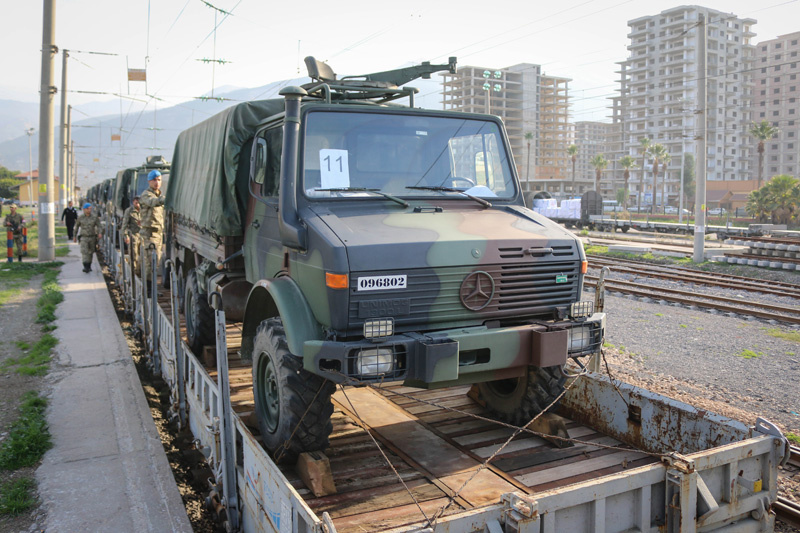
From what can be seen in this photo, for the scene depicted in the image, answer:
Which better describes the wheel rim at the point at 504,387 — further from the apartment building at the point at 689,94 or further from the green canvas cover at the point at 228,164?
the apartment building at the point at 689,94

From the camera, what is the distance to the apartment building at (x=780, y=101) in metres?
94.6

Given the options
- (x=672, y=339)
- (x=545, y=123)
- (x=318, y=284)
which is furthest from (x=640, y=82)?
(x=318, y=284)

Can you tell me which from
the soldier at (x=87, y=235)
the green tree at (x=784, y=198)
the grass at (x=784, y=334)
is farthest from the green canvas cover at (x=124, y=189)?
the green tree at (x=784, y=198)

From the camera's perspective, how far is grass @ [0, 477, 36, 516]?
496 cm

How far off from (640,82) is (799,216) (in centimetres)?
7695

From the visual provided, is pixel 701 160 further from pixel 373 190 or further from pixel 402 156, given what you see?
pixel 373 190

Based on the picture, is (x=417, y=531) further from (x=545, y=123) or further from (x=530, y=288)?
(x=545, y=123)

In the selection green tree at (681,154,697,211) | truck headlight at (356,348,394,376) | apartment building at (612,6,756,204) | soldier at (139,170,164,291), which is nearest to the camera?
truck headlight at (356,348,394,376)

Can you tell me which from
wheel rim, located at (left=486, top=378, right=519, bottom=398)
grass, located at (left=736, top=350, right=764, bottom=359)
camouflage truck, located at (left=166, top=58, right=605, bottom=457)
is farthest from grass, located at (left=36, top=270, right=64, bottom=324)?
grass, located at (left=736, top=350, right=764, bottom=359)

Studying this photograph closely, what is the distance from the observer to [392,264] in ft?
13.8

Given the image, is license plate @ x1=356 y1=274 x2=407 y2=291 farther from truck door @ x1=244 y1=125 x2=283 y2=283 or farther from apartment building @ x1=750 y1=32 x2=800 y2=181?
apartment building @ x1=750 y1=32 x2=800 y2=181

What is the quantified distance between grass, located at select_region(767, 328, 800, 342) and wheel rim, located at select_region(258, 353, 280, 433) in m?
9.15

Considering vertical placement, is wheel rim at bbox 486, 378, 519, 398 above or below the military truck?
below

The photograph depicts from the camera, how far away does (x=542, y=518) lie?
3.15 m
